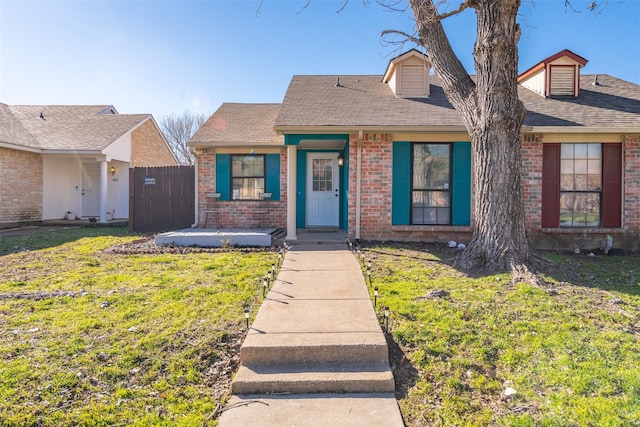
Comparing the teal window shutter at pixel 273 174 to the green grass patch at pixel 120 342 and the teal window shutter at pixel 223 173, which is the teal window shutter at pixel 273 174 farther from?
the green grass patch at pixel 120 342

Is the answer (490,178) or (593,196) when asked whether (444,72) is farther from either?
(593,196)

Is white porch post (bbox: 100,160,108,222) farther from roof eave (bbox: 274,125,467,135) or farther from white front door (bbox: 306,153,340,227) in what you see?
A: roof eave (bbox: 274,125,467,135)

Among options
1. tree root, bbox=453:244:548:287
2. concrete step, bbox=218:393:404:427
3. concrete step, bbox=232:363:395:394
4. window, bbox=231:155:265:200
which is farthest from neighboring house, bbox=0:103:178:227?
concrete step, bbox=218:393:404:427

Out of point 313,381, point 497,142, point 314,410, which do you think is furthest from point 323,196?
point 314,410

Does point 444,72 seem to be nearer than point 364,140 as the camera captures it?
Yes

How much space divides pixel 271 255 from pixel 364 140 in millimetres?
3355

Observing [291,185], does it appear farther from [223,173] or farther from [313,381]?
[313,381]

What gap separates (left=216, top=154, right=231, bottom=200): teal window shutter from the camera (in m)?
10.7

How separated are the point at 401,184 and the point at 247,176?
464cm

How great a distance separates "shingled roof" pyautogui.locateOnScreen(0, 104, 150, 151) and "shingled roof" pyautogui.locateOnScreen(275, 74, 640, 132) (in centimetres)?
820

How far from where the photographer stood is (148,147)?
17.0 meters

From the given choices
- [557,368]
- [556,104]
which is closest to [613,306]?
[557,368]

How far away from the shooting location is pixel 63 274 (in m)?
5.92

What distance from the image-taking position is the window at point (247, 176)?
35.4 feet
